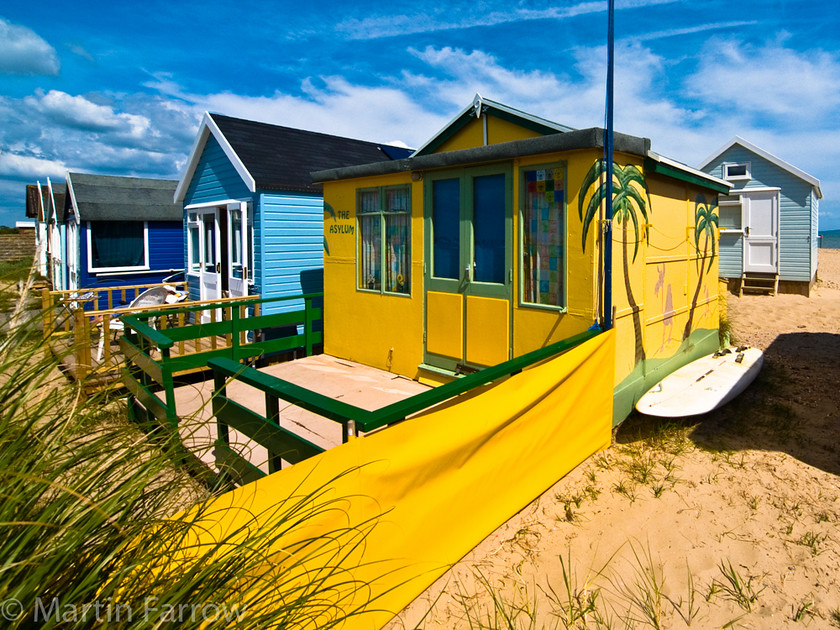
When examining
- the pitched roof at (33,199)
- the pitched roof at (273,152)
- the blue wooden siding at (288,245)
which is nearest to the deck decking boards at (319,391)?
the blue wooden siding at (288,245)

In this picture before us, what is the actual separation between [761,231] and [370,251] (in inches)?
532

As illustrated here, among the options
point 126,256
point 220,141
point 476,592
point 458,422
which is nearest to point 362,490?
point 458,422

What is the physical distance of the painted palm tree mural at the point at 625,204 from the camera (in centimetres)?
526

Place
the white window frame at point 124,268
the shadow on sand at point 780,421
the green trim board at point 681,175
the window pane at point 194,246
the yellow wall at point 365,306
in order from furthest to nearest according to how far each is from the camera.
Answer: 1. the white window frame at point 124,268
2. the window pane at point 194,246
3. the yellow wall at point 365,306
4. the green trim board at point 681,175
5. the shadow on sand at point 780,421

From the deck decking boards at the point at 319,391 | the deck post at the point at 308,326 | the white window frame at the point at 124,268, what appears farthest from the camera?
the white window frame at the point at 124,268

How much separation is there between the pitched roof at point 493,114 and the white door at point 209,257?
6648 mm

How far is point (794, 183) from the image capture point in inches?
610

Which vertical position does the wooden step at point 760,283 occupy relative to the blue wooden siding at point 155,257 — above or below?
below

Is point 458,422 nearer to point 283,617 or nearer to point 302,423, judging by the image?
point 283,617

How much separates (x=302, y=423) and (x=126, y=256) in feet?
45.1

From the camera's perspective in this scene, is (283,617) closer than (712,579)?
Yes

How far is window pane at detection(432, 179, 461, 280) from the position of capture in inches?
261

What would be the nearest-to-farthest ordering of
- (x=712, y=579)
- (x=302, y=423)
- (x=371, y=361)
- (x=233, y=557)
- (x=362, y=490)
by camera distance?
(x=233, y=557), (x=362, y=490), (x=712, y=579), (x=302, y=423), (x=371, y=361)

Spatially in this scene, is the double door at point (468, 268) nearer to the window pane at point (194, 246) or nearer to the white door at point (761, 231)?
the window pane at point (194, 246)
